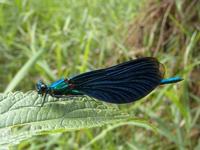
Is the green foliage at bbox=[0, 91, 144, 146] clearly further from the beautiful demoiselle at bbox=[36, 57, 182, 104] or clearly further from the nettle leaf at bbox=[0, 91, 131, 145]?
the beautiful demoiselle at bbox=[36, 57, 182, 104]

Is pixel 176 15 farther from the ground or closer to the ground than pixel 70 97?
farther from the ground

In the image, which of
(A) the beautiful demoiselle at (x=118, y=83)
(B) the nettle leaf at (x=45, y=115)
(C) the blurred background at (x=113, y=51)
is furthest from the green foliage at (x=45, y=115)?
(C) the blurred background at (x=113, y=51)

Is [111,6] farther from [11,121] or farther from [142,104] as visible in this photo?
[11,121]

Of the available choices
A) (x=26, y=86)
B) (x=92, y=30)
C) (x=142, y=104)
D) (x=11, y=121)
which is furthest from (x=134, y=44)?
(x=11, y=121)

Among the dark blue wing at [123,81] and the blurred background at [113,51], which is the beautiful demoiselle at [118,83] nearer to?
the dark blue wing at [123,81]

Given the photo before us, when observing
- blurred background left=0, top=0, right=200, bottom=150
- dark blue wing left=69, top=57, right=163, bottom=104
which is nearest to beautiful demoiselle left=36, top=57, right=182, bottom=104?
dark blue wing left=69, top=57, right=163, bottom=104

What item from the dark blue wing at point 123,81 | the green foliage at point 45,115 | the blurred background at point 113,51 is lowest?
the green foliage at point 45,115
